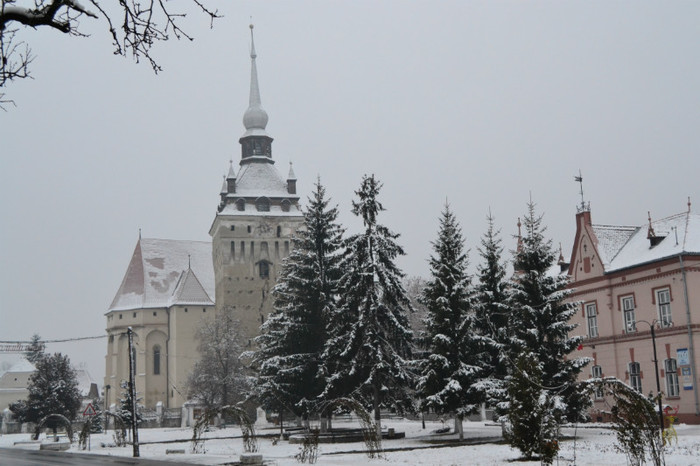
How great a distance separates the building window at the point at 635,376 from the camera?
3856cm

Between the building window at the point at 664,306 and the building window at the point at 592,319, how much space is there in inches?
192

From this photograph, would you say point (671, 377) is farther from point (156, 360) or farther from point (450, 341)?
point (156, 360)

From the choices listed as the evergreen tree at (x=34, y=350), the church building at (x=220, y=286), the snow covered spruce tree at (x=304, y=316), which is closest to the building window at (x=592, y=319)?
the snow covered spruce tree at (x=304, y=316)

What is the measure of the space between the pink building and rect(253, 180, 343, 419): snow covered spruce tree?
12688 millimetres

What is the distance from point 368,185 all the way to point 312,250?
504cm

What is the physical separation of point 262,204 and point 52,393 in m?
31.6

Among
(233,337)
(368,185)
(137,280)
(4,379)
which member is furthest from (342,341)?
(4,379)

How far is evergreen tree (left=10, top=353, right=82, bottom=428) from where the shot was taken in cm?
5712

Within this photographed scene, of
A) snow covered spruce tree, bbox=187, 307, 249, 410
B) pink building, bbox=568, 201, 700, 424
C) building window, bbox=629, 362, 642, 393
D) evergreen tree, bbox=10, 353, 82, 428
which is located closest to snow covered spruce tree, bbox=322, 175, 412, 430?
pink building, bbox=568, 201, 700, 424

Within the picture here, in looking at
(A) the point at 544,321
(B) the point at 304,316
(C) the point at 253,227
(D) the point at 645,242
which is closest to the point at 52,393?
(B) the point at 304,316

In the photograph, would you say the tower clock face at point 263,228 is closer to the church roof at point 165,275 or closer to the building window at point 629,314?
the church roof at point 165,275

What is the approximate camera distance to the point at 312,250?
39.9m

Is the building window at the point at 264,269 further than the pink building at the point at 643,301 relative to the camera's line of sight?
Yes

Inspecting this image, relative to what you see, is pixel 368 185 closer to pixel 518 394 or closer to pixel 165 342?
pixel 518 394
